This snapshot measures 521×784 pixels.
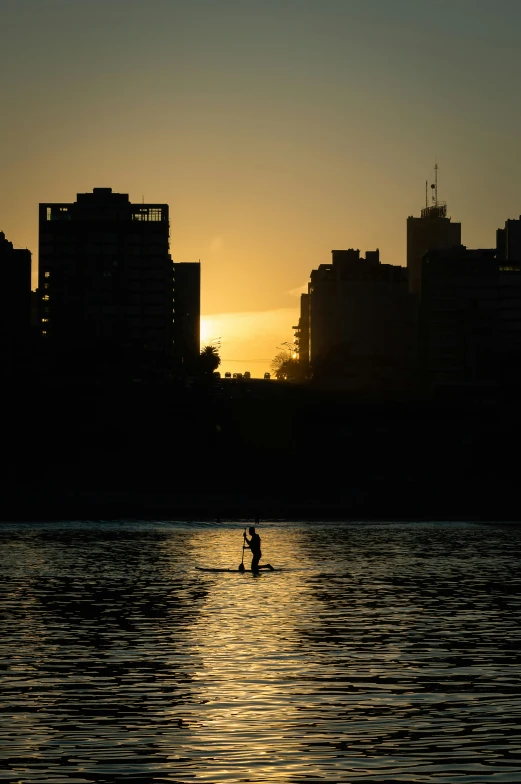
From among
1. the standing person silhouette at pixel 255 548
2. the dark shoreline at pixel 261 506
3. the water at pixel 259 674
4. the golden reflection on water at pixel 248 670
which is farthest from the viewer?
the dark shoreline at pixel 261 506

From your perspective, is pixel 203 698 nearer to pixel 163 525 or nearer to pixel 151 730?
pixel 151 730

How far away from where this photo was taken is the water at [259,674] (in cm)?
2605

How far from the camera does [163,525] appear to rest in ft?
465

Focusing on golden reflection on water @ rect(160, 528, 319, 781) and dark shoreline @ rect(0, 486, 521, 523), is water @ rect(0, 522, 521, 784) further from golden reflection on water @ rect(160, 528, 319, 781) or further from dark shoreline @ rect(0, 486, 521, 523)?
dark shoreline @ rect(0, 486, 521, 523)

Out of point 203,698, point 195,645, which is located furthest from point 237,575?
point 203,698

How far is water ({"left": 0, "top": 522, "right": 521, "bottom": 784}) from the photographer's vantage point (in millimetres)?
26047

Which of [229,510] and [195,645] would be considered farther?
[229,510]

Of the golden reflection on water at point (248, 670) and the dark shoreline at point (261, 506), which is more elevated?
the dark shoreline at point (261, 506)

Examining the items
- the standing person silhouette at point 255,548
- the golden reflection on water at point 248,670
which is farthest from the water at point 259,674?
the standing person silhouette at point 255,548

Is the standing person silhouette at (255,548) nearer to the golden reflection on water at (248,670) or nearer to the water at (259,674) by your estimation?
the golden reflection on water at (248,670)

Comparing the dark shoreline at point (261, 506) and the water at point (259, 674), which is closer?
the water at point (259, 674)

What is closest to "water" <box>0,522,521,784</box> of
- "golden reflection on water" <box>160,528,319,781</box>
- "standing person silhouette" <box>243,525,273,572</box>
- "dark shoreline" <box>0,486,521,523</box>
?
"golden reflection on water" <box>160,528,319,781</box>

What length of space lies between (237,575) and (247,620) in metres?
24.1

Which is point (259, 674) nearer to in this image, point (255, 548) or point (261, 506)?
point (255, 548)
